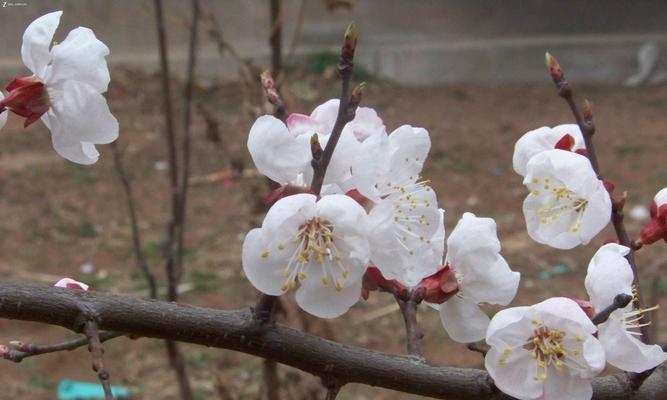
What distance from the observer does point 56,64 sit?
2.81ft

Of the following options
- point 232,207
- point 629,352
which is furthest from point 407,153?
point 232,207

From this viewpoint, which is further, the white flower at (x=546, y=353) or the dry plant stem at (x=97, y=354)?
the white flower at (x=546, y=353)

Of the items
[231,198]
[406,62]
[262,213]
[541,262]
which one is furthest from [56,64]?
[406,62]

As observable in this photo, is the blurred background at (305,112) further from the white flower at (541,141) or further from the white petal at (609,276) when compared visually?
the white petal at (609,276)

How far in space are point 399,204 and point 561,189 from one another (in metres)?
0.18

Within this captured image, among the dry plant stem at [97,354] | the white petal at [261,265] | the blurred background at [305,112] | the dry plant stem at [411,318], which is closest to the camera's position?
the dry plant stem at [97,354]

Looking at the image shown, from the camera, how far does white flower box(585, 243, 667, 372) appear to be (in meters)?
0.82

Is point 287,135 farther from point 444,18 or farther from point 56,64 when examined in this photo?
point 444,18

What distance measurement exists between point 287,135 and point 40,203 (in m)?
4.61

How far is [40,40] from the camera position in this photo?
857mm

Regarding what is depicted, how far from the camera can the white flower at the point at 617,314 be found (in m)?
0.82

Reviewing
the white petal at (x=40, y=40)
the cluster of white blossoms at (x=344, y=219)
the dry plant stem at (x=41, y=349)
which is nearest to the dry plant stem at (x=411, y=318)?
the cluster of white blossoms at (x=344, y=219)

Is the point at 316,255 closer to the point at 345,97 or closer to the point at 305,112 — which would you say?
the point at 345,97

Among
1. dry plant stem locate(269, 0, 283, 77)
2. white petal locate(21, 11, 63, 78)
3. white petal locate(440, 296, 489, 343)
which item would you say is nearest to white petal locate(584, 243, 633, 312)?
white petal locate(440, 296, 489, 343)
